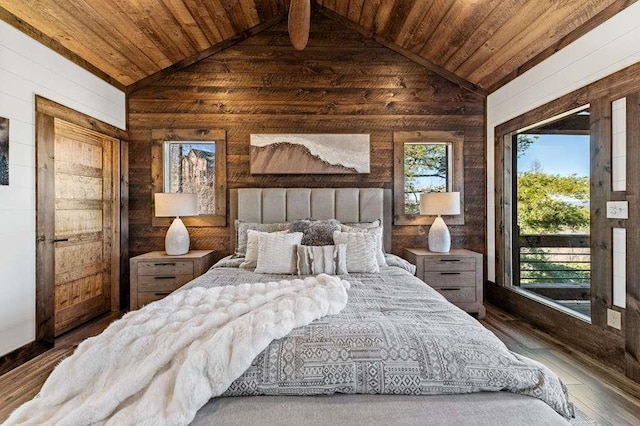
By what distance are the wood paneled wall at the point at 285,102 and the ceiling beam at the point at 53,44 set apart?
14.0 inches

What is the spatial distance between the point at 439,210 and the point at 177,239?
2950mm

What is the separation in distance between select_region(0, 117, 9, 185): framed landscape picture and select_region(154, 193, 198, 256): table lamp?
1.21 meters

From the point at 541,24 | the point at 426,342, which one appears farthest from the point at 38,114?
the point at 541,24

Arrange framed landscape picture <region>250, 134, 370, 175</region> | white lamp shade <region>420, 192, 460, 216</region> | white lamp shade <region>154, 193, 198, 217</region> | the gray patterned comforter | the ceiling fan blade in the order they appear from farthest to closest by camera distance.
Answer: framed landscape picture <region>250, 134, 370, 175</region>
white lamp shade <region>420, 192, 460, 216</region>
white lamp shade <region>154, 193, 198, 217</region>
the ceiling fan blade
the gray patterned comforter

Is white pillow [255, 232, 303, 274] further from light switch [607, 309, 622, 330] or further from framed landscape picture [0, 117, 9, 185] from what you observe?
light switch [607, 309, 622, 330]

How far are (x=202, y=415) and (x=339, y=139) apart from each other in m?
3.26

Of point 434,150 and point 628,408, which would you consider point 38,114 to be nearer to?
point 434,150

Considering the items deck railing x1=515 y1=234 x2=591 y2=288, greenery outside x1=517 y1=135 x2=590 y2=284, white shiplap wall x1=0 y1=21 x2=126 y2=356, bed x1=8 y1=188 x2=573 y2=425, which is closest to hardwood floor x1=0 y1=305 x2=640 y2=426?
white shiplap wall x1=0 y1=21 x2=126 y2=356

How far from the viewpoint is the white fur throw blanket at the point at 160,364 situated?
1.03m

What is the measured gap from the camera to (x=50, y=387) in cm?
121

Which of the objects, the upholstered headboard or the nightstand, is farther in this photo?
the upholstered headboard

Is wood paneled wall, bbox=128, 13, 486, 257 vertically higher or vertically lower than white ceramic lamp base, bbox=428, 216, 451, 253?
higher

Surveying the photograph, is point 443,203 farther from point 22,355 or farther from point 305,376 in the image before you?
point 22,355

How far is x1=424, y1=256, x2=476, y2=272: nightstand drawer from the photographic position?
343 centimetres
